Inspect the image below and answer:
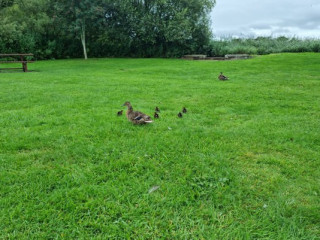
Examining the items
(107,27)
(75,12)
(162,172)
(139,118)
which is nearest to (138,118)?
(139,118)

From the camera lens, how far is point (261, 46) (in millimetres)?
20344

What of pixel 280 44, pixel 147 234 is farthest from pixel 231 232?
pixel 280 44

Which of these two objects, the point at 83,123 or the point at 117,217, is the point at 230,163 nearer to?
the point at 117,217

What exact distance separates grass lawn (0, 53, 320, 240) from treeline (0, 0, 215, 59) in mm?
17520


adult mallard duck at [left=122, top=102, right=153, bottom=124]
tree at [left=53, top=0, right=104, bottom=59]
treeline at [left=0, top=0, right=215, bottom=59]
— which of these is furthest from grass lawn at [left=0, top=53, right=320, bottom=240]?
treeline at [left=0, top=0, right=215, bottom=59]

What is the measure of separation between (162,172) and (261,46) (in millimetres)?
21096

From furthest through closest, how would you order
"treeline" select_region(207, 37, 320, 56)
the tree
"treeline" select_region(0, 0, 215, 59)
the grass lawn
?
"treeline" select_region(0, 0, 215, 59) < the tree < "treeline" select_region(207, 37, 320, 56) < the grass lawn

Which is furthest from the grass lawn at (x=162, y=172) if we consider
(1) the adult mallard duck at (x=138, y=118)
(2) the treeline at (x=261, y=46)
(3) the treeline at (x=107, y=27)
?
(3) the treeline at (x=107, y=27)

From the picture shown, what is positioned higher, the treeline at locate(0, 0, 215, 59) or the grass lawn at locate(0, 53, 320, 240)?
the treeline at locate(0, 0, 215, 59)

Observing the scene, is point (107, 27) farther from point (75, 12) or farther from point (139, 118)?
point (139, 118)

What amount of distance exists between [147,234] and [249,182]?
1338 mm

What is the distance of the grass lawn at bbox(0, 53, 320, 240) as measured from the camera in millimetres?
2029

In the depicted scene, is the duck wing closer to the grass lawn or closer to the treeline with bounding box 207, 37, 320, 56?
the grass lawn

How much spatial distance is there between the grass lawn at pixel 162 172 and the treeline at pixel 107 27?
57.5 ft
